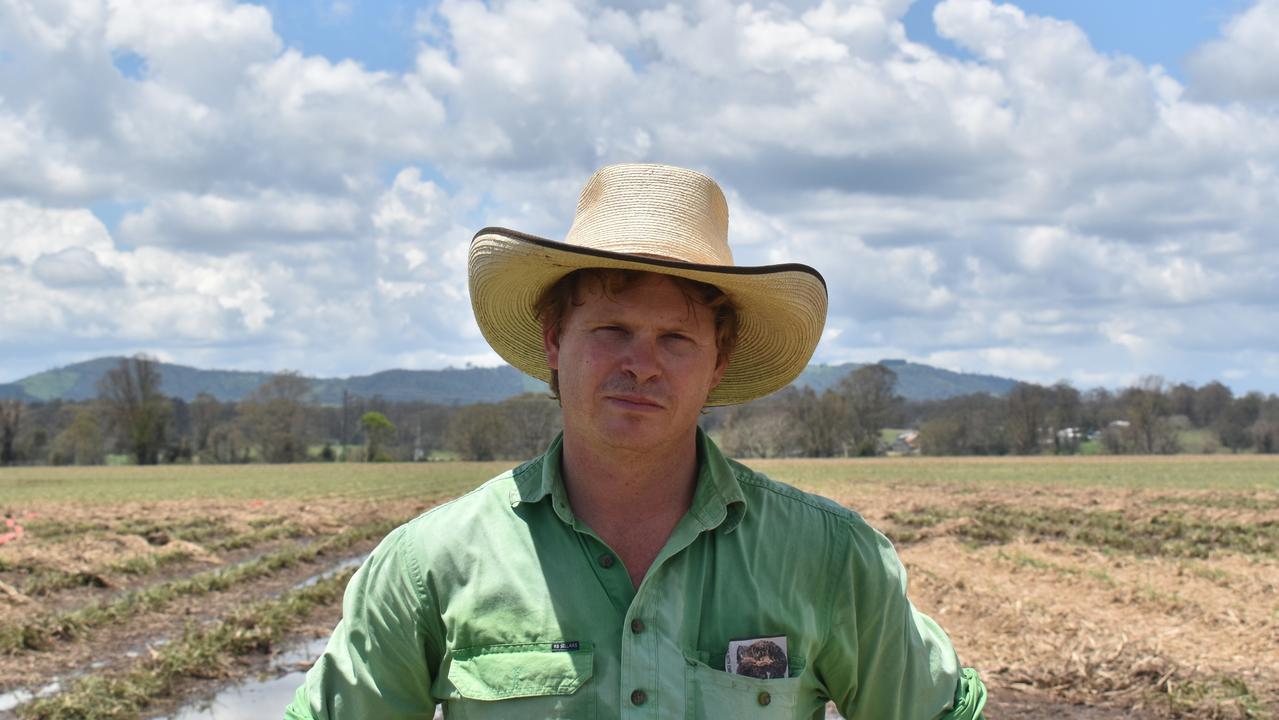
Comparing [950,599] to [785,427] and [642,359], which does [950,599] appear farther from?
[785,427]

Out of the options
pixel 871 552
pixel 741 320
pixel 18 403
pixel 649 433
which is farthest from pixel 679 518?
pixel 18 403

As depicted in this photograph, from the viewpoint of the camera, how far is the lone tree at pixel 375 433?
8812 cm

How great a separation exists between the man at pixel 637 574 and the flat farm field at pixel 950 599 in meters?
5.62

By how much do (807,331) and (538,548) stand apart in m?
0.82

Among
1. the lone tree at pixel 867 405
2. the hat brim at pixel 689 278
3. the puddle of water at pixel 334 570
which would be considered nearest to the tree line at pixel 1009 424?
the lone tree at pixel 867 405

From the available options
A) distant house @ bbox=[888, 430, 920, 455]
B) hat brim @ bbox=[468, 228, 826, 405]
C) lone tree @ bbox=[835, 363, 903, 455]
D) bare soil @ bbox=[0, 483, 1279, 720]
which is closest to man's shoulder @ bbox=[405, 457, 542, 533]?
hat brim @ bbox=[468, 228, 826, 405]

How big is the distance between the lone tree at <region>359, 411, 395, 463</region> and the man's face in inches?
3433

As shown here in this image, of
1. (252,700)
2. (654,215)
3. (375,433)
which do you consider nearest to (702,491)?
(654,215)

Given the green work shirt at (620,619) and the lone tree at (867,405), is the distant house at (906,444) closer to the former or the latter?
the lone tree at (867,405)

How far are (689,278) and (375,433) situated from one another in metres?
98.2

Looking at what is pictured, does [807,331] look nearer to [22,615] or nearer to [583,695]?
[583,695]

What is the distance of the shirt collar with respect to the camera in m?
2.03

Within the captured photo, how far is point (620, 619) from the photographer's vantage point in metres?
1.93

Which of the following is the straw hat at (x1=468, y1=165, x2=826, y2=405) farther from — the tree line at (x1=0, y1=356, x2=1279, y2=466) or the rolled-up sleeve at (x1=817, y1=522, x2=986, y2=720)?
the tree line at (x1=0, y1=356, x2=1279, y2=466)
